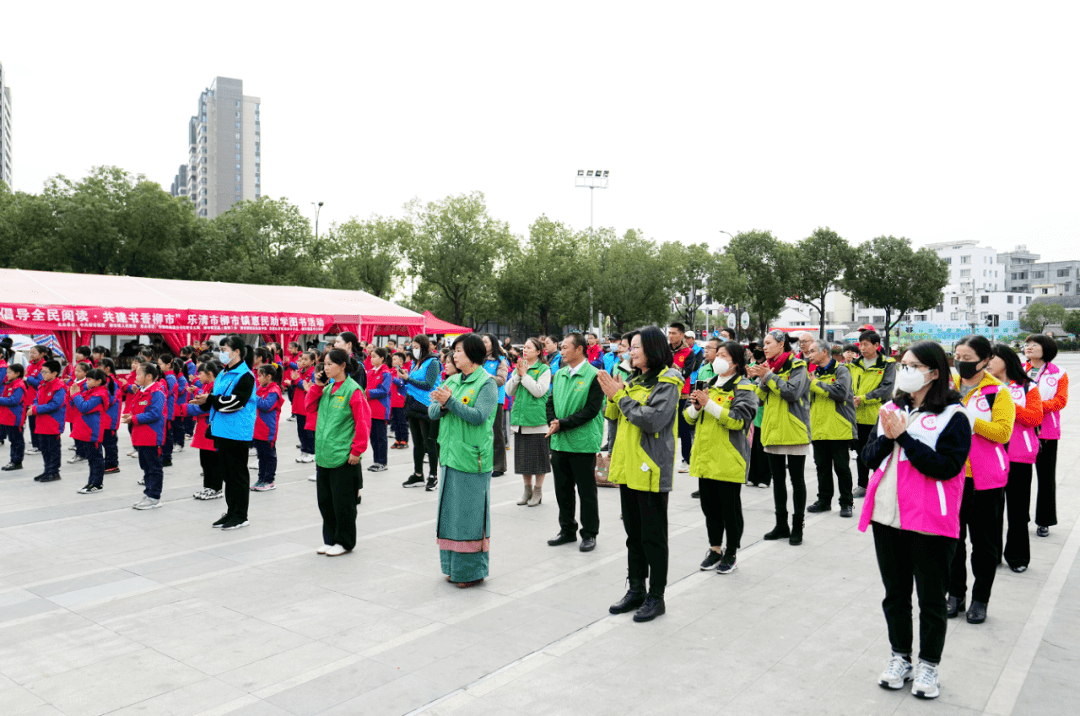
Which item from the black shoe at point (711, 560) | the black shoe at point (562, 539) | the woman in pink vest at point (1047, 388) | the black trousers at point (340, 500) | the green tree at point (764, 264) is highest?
the green tree at point (764, 264)

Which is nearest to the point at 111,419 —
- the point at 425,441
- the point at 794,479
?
the point at 425,441

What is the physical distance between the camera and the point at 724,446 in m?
5.41

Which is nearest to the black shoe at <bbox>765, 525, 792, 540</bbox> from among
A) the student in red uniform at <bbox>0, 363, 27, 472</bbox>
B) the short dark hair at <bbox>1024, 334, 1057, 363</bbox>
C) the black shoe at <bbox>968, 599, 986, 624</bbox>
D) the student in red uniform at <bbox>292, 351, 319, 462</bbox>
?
the black shoe at <bbox>968, 599, 986, 624</bbox>

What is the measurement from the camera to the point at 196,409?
26.0ft

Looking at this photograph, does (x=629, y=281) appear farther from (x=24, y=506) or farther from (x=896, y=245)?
(x=24, y=506)

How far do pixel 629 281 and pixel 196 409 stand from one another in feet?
132

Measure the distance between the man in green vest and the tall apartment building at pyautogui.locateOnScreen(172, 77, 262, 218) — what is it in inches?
4673

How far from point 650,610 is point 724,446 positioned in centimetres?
134

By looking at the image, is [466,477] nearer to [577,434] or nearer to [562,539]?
[577,434]

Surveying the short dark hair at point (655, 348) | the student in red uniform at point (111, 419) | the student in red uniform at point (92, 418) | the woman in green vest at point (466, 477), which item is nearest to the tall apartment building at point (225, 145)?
the student in red uniform at point (111, 419)

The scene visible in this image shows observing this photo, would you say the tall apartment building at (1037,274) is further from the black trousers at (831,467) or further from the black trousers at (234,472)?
the black trousers at (234,472)

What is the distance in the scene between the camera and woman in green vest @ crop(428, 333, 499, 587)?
534 centimetres

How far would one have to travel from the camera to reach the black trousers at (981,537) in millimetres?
4660

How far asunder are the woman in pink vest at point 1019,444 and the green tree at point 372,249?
45215mm
